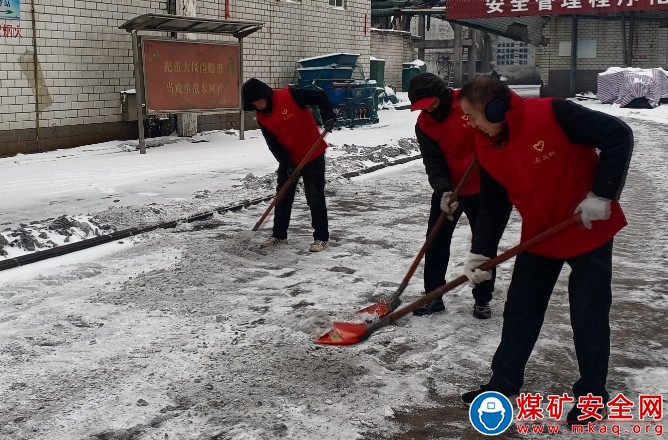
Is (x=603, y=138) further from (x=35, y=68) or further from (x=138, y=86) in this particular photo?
(x=35, y=68)

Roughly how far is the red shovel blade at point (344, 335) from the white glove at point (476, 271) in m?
0.90

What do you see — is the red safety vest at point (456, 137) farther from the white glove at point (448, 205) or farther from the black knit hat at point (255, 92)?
the black knit hat at point (255, 92)

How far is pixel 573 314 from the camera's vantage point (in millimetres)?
2852

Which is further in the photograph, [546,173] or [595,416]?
[595,416]

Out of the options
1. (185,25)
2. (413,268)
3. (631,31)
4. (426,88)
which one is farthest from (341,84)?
(631,31)

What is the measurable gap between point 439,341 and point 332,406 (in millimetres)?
1006

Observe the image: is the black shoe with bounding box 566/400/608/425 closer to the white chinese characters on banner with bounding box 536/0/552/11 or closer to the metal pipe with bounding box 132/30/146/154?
the metal pipe with bounding box 132/30/146/154

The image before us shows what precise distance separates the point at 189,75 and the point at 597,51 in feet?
63.0

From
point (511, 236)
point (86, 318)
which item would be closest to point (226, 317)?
point (86, 318)

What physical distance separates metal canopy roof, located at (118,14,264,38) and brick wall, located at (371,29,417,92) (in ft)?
42.0

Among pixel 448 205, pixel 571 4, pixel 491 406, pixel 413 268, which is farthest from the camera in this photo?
pixel 571 4

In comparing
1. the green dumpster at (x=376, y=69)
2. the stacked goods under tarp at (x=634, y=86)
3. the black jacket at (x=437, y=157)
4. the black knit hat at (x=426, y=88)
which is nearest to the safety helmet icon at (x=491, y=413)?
the black jacket at (x=437, y=157)

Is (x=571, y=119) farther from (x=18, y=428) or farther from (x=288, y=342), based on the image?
(x=18, y=428)

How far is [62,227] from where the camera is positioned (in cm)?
617
